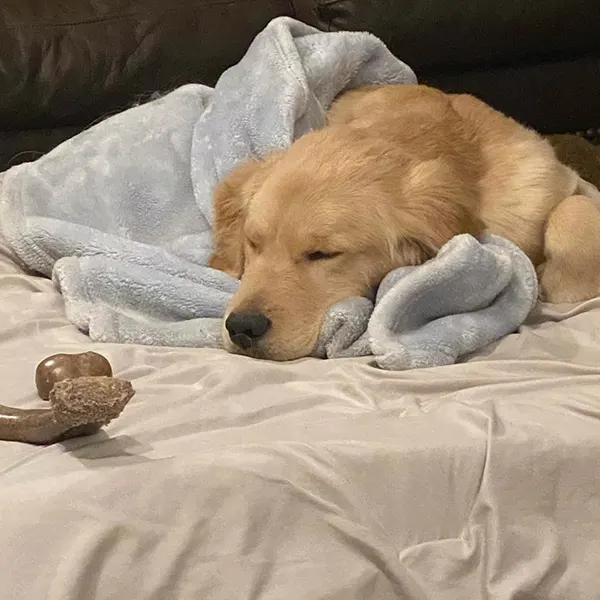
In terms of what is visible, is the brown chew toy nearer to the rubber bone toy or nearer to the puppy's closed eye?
the rubber bone toy

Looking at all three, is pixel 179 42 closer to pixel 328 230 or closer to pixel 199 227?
pixel 199 227

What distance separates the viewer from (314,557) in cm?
103

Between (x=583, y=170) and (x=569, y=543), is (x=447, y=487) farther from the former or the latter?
(x=583, y=170)

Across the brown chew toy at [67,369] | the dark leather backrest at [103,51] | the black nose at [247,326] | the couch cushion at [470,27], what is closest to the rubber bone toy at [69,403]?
the brown chew toy at [67,369]

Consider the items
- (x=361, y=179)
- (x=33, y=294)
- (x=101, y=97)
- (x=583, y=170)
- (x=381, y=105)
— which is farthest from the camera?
(x=583, y=170)

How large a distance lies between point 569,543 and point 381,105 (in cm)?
98

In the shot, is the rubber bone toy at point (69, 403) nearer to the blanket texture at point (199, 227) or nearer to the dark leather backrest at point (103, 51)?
the blanket texture at point (199, 227)

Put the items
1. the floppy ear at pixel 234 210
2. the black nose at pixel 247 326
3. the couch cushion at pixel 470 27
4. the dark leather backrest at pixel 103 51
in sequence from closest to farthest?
the black nose at pixel 247 326 → the floppy ear at pixel 234 210 → the dark leather backrest at pixel 103 51 → the couch cushion at pixel 470 27

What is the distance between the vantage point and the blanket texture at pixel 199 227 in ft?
4.69

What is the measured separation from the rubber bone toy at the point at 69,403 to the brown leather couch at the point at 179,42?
4.21 ft

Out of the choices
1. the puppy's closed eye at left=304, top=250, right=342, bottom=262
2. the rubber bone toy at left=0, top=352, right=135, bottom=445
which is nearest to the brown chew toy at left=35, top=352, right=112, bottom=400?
the rubber bone toy at left=0, top=352, right=135, bottom=445

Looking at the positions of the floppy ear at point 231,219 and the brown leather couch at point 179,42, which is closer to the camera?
the floppy ear at point 231,219

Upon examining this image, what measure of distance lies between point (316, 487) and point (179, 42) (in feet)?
5.21

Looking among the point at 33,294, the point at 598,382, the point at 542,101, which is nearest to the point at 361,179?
the point at 598,382
